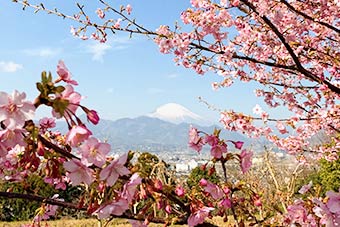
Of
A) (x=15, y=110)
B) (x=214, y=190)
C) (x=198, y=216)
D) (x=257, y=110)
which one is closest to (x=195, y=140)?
(x=214, y=190)

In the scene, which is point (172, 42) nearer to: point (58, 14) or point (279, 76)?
point (58, 14)

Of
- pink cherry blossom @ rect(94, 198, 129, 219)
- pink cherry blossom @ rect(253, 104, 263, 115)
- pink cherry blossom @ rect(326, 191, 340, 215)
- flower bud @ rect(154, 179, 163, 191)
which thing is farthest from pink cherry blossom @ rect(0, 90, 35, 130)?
pink cherry blossom @ rect(253, 104, 263, 115)

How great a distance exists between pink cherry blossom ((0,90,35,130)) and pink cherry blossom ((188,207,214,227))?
59cm

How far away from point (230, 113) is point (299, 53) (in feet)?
4.31

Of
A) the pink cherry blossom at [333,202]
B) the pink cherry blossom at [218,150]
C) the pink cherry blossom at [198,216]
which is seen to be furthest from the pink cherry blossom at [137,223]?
the pink cherry blossom at [333,202]

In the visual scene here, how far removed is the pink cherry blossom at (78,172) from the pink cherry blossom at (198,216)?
38cm

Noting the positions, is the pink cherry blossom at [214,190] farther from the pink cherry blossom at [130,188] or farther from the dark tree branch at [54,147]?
the dark tree branch at [54,147]

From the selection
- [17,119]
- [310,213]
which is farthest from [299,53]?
[17,119]

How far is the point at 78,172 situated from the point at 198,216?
0.42 m

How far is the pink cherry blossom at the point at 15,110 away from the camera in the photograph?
2.87 feet

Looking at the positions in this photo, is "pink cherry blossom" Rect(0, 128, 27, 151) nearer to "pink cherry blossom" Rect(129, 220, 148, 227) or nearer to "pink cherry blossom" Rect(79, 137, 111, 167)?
"pink cherry blossom" Rect(79, 137, 111, 167)

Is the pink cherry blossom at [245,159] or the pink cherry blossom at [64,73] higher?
the pink cherry blossom at [64,73]

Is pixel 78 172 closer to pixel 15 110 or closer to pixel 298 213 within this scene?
pixel 15 110

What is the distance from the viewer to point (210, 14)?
157 inches
